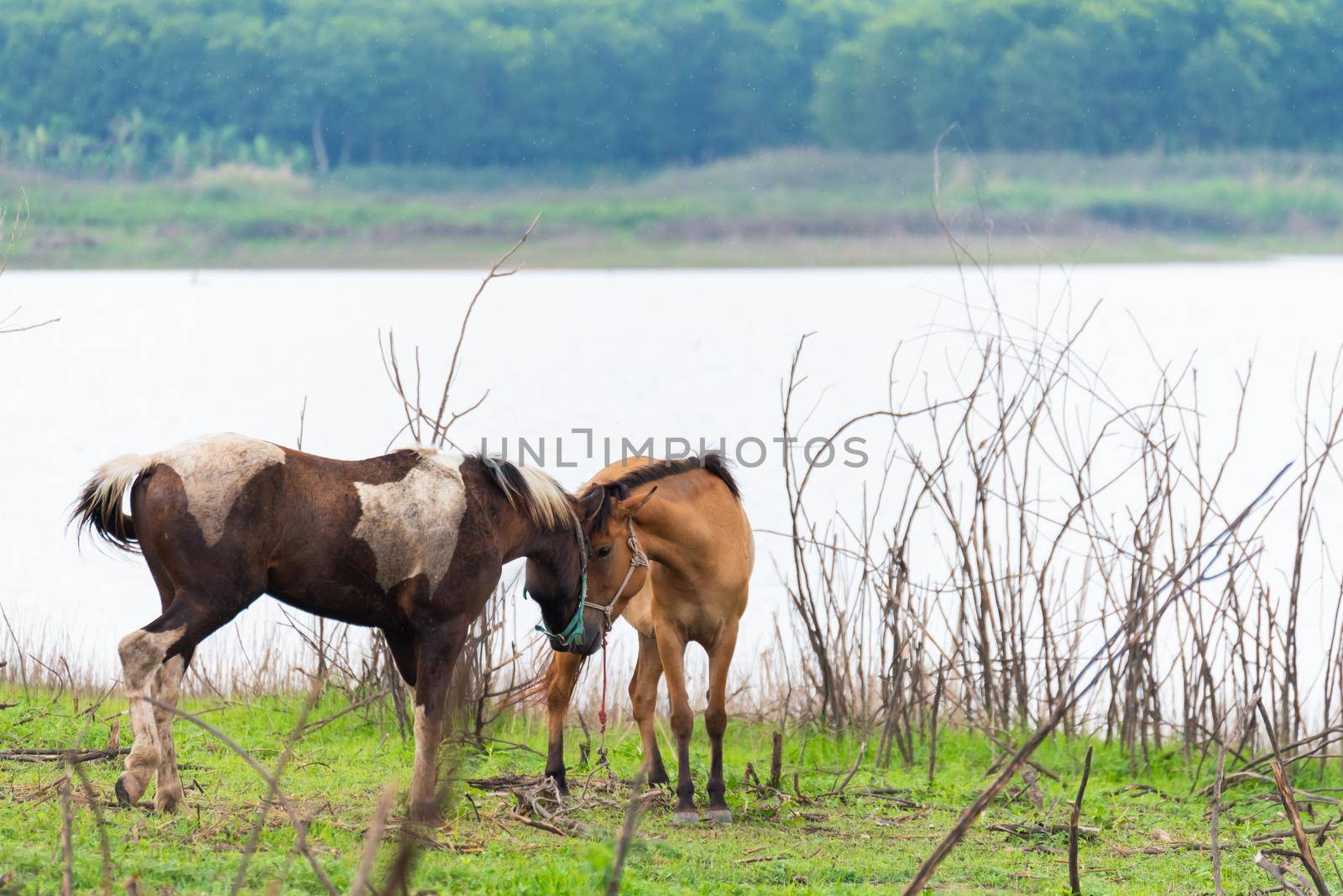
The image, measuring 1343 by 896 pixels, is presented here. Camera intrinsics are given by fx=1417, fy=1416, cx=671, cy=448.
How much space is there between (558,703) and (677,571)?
87 cm

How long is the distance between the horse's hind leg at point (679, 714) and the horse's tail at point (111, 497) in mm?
2142

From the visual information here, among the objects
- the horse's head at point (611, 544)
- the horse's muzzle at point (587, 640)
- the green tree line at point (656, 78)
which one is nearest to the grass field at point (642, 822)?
the horse's muzzle at point (587, 640)

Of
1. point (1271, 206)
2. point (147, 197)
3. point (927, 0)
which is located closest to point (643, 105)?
point (927, 0)

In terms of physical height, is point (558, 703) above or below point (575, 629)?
Result: below

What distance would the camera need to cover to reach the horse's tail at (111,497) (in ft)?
15.5

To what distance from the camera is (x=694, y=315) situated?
39656mm

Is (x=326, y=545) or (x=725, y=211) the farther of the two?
(x=725, y=211)

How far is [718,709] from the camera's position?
5.90 meters

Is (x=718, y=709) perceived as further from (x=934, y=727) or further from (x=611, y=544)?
(x=934, y=727)

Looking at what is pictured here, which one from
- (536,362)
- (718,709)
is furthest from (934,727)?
(536,362)

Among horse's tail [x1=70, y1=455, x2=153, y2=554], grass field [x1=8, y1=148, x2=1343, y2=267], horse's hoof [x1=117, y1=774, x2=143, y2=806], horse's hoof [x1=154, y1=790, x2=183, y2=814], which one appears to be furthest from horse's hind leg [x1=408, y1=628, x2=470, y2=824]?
grass field [x1=8, y1=148, x2=1343, y2=267]

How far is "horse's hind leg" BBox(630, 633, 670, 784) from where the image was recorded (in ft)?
20.0

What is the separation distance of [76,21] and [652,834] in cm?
4082

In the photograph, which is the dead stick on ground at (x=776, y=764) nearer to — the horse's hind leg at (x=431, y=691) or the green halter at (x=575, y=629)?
the green halter at (x=575, y=629)
